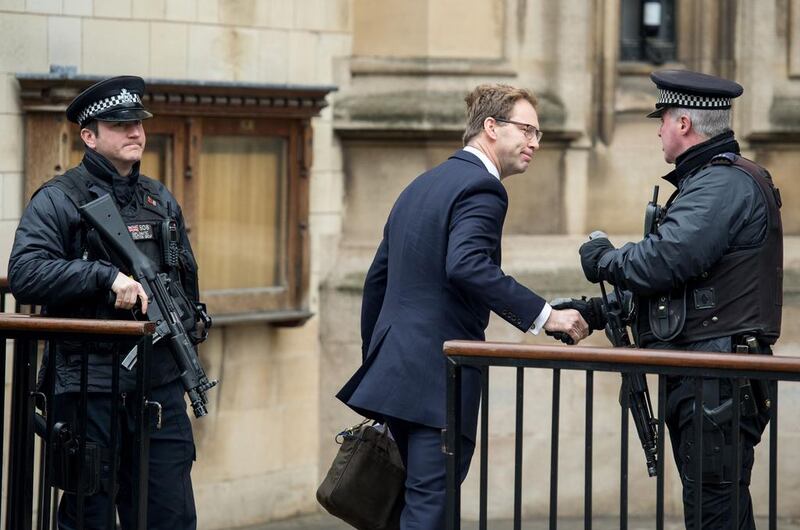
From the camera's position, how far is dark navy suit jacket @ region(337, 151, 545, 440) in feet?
17.1

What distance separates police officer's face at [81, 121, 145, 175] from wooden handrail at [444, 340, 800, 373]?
1.43 metres

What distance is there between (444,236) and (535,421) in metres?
3.20

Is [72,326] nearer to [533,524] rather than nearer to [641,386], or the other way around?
[641,386]

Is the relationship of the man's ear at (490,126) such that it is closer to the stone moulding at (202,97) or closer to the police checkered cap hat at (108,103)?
the police checkered cap hat at (108,103)

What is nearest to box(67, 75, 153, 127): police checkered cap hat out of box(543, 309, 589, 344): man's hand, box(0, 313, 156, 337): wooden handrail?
box(0, 313, 156, 337): wooden handrail

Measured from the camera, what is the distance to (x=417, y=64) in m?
8.20

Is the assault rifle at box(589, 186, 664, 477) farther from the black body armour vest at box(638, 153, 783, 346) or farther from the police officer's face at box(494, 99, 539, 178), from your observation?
the police officer's face at box(494, 99, 539, 178)

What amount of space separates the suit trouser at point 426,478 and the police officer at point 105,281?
85 cm

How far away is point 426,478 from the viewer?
206 inches

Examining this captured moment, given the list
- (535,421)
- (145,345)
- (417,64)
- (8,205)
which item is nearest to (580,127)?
(417,64)

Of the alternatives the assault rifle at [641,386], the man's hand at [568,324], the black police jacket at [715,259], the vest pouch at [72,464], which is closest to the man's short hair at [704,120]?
the black police jacket at [715,259]

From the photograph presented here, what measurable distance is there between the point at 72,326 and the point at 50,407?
0.35m

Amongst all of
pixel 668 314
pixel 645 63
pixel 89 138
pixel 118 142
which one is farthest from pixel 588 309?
pixel 645 63

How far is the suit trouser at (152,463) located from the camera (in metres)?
5.36
